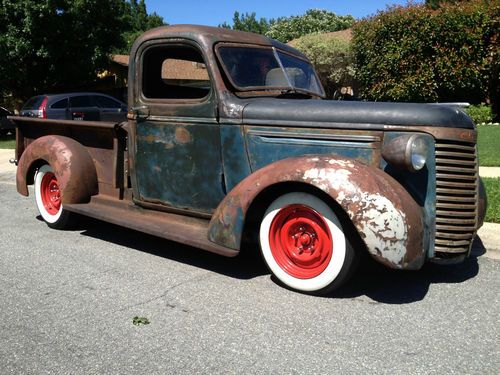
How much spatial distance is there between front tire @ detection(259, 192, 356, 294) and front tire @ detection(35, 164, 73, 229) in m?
2.71

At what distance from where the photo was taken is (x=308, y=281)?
12.1 ft

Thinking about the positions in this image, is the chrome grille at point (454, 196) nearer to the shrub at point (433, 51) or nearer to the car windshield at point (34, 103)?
the car windshield at point (34, 103)

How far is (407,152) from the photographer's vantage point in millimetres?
3355

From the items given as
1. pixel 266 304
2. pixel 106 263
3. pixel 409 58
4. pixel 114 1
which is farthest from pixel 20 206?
pixel 114 1

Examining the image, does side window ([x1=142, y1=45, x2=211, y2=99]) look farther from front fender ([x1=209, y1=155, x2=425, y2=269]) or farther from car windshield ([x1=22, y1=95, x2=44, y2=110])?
car windshield ([x1=22, y1=95, x2=44, y2=110])

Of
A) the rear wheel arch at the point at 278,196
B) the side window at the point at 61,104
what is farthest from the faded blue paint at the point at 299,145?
the side window at the point at 61,104

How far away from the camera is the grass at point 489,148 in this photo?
8.74 metres

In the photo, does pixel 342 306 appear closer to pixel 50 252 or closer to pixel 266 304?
pixel 266 304

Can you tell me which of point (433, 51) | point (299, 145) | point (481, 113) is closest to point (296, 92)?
point (299, 145)

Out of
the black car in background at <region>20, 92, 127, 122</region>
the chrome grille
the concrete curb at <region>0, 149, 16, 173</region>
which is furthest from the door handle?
the black car in background at <region>20, 92, 127, 122</region>

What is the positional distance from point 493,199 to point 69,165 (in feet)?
15.2

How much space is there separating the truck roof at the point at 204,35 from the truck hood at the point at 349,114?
692mm

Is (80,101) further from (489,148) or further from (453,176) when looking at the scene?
(453,176)

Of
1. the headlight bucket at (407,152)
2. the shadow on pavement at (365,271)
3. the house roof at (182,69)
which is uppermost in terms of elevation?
the house roof at (182,69)
